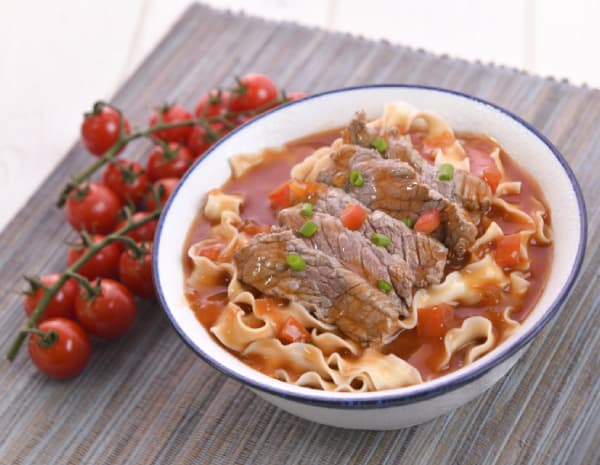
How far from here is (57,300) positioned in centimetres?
579

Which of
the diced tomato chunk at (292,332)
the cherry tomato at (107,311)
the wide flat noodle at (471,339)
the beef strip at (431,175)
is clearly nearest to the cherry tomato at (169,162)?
the cherry tomato at (107,311)

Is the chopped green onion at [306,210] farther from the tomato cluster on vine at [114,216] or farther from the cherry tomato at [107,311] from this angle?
the cherry tomato at [107,311]

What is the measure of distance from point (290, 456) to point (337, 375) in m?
0.63

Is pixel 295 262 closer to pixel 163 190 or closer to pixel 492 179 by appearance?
pixel 492 179

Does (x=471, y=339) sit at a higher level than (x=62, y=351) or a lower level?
higher

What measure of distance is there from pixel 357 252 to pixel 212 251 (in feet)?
3.27

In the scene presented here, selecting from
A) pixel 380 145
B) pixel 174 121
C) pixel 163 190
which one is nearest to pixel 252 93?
pixel 174 121

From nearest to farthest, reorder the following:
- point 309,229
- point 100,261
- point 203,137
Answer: point 309,229 < point 100,261 < point 203,137

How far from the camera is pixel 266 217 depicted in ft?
18.1

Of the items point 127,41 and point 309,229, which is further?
point 127,41

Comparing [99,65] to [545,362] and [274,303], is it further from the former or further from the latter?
[545,362]

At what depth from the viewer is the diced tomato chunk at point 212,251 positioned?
533 centimetres

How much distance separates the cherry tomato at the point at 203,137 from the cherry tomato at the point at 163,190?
15.3 inches

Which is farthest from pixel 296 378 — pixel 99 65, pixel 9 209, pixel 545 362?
pixel 99 65
